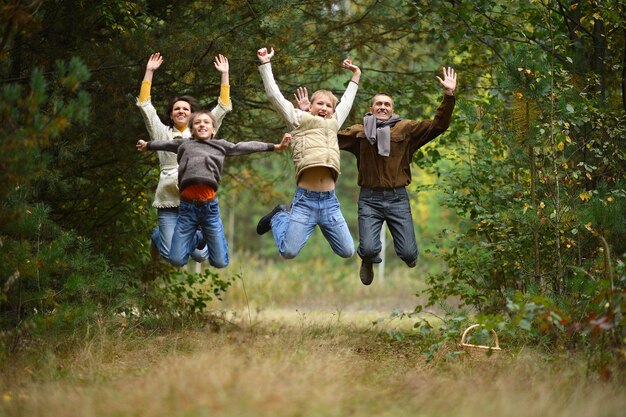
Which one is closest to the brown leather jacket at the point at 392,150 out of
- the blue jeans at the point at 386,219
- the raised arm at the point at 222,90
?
the blue jeans at the point at 386,219

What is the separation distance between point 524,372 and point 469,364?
59 centimetres

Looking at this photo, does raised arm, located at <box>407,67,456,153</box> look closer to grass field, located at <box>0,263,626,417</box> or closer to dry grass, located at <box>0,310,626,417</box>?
grass field, located at <box>0,263,626,417</box>

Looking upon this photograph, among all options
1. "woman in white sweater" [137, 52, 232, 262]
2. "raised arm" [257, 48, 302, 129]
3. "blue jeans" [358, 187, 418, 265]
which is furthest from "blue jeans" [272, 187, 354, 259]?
"woman in white sweater" [137, 52, 232, 262]

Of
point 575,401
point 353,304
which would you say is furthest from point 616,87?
point 353,304

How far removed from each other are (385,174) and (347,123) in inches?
77.4

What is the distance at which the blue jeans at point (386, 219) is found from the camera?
8062 mm

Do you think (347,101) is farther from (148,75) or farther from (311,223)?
(148,75)

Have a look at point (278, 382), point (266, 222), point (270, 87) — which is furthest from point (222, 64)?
point (278, 382)

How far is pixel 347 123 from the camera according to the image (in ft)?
32.3

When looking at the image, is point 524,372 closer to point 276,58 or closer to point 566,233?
point 566,233

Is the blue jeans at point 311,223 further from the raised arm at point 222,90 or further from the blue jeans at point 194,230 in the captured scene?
the raised arm at point 222,90

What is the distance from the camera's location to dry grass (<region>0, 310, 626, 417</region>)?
4691 millimetres

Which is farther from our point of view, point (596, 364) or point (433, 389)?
point (596, 364)

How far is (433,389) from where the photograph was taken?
5.44 meters
